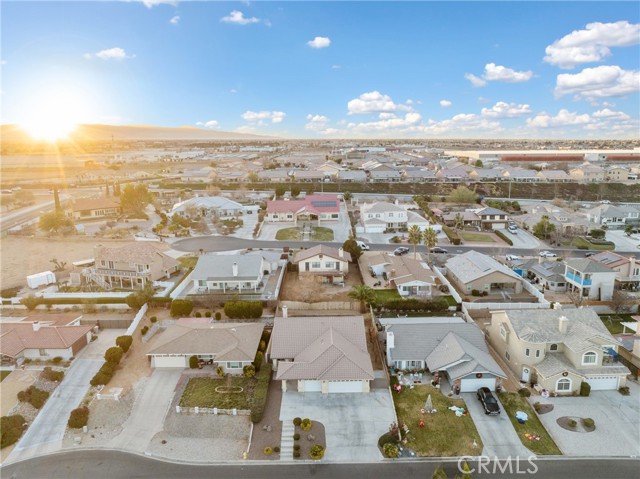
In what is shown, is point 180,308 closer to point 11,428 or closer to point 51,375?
point 51,375

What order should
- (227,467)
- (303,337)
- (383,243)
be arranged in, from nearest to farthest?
(227,467), (303,337), (383,243)

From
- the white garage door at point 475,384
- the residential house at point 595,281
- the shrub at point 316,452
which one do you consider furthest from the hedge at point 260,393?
the residential house at point 595,281

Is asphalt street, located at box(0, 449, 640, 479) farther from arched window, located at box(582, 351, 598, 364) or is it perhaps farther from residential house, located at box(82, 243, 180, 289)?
residential house, located at box(82, 243, 180, 289)

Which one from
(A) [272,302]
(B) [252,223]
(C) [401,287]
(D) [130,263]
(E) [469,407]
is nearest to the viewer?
(E) [469,407]

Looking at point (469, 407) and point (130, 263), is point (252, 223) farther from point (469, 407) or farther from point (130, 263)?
point (469, 407)

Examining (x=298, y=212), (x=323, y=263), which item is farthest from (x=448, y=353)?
(x=298, y=212)

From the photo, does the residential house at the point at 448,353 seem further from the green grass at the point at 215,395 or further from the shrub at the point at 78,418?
the shrub at the point at 78,418

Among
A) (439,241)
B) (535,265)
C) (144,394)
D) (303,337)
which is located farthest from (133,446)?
(439,241)
